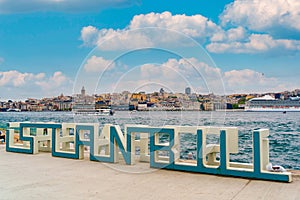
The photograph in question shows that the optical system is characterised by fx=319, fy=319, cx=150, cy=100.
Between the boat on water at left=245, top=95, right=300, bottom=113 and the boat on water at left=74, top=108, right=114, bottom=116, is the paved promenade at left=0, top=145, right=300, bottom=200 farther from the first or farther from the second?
the boat on water at left=245, top=95, right=300, bottom=113

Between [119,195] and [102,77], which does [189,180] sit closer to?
[119,195]

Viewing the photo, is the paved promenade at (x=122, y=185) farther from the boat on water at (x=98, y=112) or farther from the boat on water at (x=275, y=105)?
the boat on water at (x=275, y=105)

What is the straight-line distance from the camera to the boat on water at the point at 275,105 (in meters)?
56.3

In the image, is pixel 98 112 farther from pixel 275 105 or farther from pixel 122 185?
pixel 275 105

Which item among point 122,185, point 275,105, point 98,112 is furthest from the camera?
point 275,105

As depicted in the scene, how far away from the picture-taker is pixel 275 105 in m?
58.8

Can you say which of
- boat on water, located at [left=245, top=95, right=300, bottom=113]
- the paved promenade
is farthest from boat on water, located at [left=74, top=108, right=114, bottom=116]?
boat on water, located at [left=245, top=95, right=300, bottom=113]

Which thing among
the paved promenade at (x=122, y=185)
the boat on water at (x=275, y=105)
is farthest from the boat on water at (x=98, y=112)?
the boat on water at (x=275, y=105)

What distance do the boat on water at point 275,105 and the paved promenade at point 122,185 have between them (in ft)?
171

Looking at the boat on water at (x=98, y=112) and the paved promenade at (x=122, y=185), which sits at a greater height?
the boat on water at (x=98, y=112)

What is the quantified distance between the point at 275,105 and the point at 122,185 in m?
58.9

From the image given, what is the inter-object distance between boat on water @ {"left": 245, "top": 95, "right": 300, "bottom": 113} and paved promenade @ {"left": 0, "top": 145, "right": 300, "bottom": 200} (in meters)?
52.2

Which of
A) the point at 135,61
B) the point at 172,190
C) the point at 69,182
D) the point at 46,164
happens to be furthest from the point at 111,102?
the point at 172,190

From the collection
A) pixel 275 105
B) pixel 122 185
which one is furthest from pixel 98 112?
pixel 275 105
